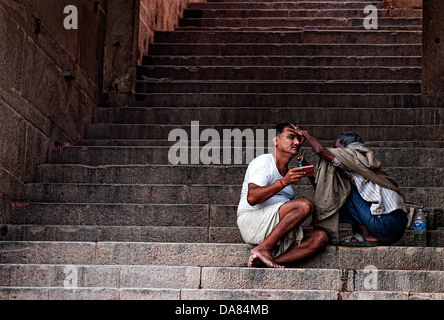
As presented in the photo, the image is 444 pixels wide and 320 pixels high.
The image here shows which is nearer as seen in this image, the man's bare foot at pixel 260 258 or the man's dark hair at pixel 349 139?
the man's bare foot at pixel 260 258

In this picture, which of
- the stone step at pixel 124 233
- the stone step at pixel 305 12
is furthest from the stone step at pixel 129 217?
the stone step at pixel 305 12

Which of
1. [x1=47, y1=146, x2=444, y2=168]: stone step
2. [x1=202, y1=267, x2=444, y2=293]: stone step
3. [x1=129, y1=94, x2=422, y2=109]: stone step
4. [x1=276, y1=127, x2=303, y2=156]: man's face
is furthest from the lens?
[x1=129, y1=94, x2=422, y2=109]: stone step

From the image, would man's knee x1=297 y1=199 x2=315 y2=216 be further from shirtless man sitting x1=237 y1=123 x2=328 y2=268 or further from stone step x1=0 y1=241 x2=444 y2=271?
stone step x1=0 y1=241 x2=444 y2=271

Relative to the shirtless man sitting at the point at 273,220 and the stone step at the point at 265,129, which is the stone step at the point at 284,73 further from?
the shirtless man sitting at the point at 273,220

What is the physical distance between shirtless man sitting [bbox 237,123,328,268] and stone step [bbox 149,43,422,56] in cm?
546

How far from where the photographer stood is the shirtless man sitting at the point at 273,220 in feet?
20.2

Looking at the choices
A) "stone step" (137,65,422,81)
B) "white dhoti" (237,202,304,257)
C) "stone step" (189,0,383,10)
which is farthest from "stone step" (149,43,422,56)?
"white dhoti" (237,202,304,257)

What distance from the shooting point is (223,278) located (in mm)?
5848

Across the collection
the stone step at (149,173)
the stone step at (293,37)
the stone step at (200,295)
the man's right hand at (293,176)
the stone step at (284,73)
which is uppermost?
the stone step at (293,37)

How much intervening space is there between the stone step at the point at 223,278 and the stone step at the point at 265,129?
3478 mm

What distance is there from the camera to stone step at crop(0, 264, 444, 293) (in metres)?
5.79

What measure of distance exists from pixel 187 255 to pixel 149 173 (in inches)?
74.7

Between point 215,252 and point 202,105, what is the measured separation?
13.4 ft

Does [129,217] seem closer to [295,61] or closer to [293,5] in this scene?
[295,61]
